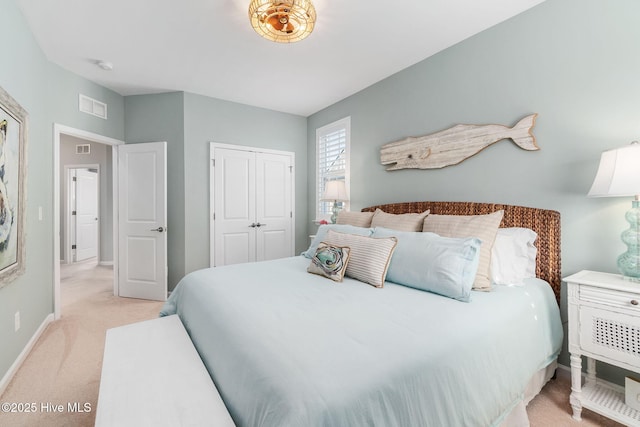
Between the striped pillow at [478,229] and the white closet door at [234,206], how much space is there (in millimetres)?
2755

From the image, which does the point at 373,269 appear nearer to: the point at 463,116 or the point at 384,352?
the point at 384,352

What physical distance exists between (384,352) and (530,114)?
2.15 meters

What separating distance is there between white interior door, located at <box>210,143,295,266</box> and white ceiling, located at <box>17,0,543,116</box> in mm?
1041

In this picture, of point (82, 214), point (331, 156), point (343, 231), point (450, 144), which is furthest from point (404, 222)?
point (82, 214)

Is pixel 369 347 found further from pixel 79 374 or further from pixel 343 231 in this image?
pixel 79 374

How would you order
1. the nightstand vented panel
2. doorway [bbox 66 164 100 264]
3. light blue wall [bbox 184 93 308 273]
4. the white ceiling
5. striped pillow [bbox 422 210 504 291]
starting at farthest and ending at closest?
doorway [bbox 66 164 100 264] < light blue wall [bbox 184 93 308 273] < the white ceiling < striped pillow [bbox 422 210 504 291] < the nightstand vented panel

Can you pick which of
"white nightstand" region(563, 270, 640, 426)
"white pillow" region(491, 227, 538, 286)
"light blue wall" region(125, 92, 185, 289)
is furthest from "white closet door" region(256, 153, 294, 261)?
"white nightstand" region(563, 270, 640, 426)

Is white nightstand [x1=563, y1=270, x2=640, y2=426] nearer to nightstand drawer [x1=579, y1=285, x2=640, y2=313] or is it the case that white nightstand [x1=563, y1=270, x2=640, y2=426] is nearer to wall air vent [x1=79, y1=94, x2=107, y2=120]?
nightstand drawer [x1=579, y1=285, x2=640, y2=313]

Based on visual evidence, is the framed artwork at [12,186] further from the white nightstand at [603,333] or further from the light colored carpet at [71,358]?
the white nightstand at [603,333]

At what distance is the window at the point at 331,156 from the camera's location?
3979 mm

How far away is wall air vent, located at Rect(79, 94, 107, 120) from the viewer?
3.33 meters

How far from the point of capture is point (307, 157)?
4.86 m

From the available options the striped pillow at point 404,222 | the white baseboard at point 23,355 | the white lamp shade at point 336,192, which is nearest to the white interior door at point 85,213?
the white baseboard at point 23,355

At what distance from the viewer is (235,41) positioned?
8.61 feet
